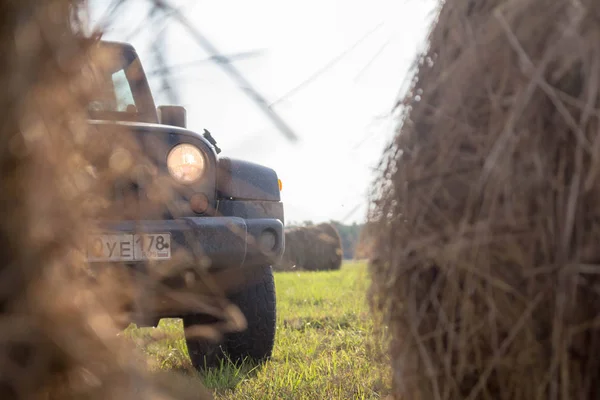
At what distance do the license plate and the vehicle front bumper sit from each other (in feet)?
0.08

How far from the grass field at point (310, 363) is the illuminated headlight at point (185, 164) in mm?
723

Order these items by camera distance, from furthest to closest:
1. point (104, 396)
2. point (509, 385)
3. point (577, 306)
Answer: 1. point (509, 385)
2. point (577, 306)
3. point (104, 396)

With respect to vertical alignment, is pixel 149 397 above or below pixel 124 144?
below

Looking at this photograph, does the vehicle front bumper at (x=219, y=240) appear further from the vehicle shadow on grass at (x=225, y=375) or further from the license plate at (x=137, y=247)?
the vehicle shadow on grass at (x=225, y=375)

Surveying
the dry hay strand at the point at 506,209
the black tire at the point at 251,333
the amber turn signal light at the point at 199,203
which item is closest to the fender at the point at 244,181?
the amber turn signal light at the point at 199,203

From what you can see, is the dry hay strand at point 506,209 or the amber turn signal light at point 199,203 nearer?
the dry hay strand at point 506,209

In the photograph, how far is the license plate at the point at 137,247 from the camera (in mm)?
2449

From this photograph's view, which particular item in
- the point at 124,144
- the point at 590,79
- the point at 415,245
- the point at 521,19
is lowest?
the point at 415,245

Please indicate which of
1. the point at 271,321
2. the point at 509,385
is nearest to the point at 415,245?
the point at 509,385

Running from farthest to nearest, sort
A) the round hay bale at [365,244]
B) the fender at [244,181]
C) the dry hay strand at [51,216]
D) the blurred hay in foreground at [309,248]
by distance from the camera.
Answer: the blurred hay in foreground at [309,248]
the fender at [244,181]
the round hay bale at [365,244]
the dry hay strand at [51,216]

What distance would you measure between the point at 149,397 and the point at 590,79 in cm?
113

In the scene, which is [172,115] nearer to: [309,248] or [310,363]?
[310,363]

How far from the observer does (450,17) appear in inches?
73.3

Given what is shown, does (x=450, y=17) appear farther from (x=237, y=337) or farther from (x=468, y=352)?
(x=237, y=337)
